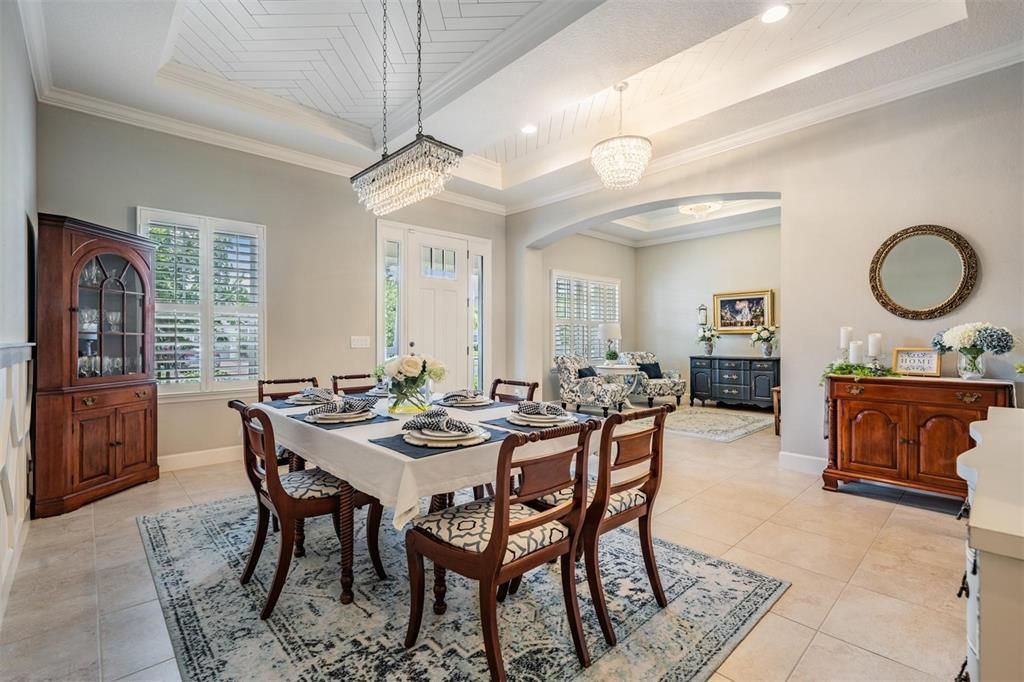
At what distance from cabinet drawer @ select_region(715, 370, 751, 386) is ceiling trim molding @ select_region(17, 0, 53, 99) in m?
8.28

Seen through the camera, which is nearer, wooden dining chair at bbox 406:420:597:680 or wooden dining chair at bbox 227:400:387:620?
wooden dining chair at bbox 406:420:597:680

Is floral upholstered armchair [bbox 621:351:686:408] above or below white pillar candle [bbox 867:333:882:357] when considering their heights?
below

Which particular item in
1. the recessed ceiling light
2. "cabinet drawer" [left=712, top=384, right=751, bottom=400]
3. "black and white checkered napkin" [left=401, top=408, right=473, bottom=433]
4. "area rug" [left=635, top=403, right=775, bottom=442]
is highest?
the recessed ceiling light

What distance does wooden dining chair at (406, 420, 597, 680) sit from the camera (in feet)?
4.92

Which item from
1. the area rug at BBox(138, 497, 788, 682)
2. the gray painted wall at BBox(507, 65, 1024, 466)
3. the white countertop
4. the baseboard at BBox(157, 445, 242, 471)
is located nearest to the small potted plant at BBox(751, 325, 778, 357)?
the gray painted wall at BBox(507, 65, 1024, 466)

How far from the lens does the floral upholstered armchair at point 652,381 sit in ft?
24.5

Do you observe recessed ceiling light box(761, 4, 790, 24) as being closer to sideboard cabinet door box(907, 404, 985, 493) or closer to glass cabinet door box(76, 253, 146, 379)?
sideboard cabinet door box(907, 404, 985, 493)

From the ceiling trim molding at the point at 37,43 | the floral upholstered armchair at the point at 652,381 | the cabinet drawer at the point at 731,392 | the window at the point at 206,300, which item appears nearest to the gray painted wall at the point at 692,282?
the cabinet drawer at the point at 731,392

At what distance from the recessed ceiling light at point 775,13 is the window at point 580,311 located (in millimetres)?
4975

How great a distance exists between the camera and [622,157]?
3.71m

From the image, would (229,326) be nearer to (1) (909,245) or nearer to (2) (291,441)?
(2) (291,441)

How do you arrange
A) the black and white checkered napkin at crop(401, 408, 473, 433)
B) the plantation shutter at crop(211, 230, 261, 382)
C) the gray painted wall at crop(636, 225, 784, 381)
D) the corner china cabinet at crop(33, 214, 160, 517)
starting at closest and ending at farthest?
the black and white checkered napkin at crop(401, 408, 473, 433) < the corner china cabinet at crop(33, 214, 160, 517) < the plantation shutter at crop(211, 230, 261, 382) < the gray painted wall at crop(636, 225, 784, 381)

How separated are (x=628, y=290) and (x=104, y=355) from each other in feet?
26.2

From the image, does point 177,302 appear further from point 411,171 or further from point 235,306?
point 411,171
